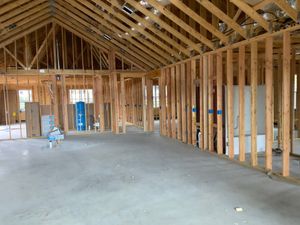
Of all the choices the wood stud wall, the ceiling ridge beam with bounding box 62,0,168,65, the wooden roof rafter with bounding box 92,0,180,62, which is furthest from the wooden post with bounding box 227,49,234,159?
the ceiling ridge beam with bounding box 62,0,168,65

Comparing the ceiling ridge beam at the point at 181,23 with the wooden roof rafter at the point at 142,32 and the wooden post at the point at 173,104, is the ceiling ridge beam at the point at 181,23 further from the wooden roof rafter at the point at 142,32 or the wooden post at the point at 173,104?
the wooden post at the point at 173,104

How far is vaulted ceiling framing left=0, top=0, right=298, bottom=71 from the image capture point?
4.77m

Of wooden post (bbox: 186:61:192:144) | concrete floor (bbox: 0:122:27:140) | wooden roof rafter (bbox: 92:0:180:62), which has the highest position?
wooden roof rafter (bbox: 92:0:180:62)

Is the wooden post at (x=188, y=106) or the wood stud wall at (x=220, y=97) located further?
the wooden post at (x=188, y=106)

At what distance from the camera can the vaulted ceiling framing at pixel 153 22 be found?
4.77m

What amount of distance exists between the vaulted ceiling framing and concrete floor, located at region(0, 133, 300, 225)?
2750 mm

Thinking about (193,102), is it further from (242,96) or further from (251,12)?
(251,12)

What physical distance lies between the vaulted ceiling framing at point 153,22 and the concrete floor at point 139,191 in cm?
275

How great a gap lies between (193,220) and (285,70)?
293 centimetres

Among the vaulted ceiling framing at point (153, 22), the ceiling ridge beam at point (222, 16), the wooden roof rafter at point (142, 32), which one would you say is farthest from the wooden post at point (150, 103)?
the ceiling ridge beam at point (222, 16)

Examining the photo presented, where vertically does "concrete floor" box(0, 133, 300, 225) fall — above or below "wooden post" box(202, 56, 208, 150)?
below

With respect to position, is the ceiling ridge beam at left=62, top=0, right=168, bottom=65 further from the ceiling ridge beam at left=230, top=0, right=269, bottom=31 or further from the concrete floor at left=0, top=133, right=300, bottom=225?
the ceiling ridge beam at left=230, top=0, right=269, bottom=31

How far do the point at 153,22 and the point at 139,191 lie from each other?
4496 millimetres

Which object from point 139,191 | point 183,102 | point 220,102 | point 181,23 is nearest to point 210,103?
point 220,102
